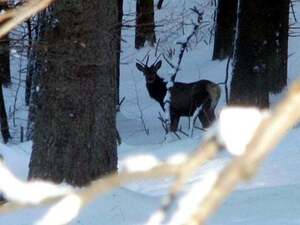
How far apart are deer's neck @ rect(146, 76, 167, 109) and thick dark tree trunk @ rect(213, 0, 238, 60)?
6.56 feet

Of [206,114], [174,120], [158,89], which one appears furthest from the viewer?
[158,89]

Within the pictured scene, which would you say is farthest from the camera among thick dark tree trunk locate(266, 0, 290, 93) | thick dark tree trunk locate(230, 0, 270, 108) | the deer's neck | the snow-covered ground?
the deer's neck

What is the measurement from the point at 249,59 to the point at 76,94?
6.25 m

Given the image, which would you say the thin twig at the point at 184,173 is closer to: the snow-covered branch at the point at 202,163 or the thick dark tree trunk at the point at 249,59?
the snow-covered branch at the point at 202,163

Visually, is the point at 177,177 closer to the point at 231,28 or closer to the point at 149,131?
the point at 149,131

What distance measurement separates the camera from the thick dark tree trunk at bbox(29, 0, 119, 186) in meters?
5.85

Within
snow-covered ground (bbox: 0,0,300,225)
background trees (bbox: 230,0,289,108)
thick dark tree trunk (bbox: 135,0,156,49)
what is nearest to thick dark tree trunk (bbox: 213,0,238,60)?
thick dark tree trunk (bbox: 135,0,156,49)

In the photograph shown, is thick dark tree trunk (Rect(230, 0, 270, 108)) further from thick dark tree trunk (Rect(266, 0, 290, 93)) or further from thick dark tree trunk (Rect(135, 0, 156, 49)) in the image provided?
thick dark tree trunk (Rect(135, 0, 156, 49))

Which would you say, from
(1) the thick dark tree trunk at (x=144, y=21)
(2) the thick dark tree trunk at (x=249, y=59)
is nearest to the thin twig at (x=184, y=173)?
(2) the thick dark tree trunk at (x=249, y=59)

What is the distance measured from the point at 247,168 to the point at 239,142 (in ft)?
0.30

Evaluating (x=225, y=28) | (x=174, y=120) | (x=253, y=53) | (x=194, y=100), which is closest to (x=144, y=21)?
(x=225, y=28)

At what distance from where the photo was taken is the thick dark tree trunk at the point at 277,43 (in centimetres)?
1233

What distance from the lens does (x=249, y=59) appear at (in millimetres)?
11875

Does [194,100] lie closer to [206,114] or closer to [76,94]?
[206,114]
